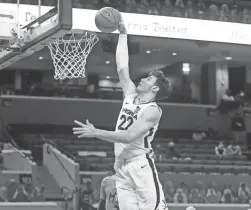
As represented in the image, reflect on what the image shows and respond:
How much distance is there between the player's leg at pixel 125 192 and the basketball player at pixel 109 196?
0.90 metres

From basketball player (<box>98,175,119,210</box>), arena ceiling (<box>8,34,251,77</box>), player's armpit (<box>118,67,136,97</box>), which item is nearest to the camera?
player's armpit (<box>118,67,136,97</box>)

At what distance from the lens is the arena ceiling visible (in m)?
18.0

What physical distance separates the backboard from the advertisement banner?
665cm

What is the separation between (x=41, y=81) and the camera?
2252 cm

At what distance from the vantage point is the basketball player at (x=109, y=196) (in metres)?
5.13

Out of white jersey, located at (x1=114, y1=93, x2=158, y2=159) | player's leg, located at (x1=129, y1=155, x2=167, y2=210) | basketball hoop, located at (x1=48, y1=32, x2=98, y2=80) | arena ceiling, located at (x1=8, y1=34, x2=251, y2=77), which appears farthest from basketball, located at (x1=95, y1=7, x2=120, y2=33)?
arena ceiling, located at (x1=8, y1=34, x2=251, y2=77)

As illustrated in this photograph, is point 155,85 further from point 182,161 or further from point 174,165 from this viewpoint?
point 182,161

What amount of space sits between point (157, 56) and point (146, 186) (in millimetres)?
17209

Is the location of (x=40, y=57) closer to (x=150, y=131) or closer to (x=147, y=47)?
(x=147, y=47)

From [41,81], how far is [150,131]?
61.3 feet

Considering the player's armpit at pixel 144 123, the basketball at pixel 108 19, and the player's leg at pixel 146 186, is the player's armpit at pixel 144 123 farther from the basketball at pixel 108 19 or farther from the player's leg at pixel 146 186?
the basketball at pixel 108 19

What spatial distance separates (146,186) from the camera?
4.15 m

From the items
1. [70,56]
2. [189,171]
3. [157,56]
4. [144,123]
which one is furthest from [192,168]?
[144,123]

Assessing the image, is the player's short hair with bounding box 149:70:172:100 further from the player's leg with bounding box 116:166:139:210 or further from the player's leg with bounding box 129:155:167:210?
the player's leg with bounding box 116:166:139:210
